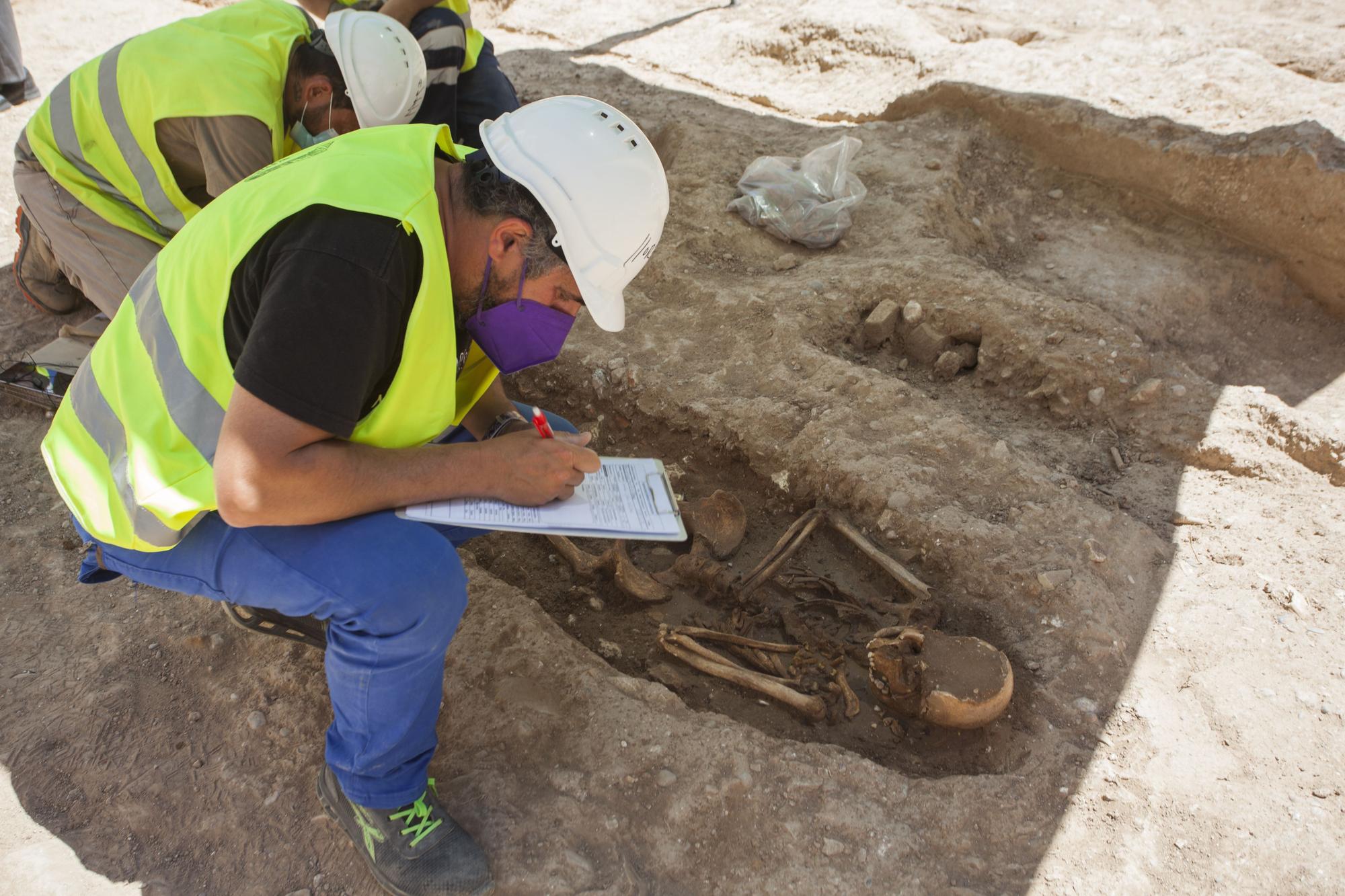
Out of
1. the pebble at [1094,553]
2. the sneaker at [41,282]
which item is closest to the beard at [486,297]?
the pebble at [1094,553]

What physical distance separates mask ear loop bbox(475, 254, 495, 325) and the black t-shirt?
0.21 metres

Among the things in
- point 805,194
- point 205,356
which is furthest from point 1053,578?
point 805,194

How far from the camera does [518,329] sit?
6.81 ft

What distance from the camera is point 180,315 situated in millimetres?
1786

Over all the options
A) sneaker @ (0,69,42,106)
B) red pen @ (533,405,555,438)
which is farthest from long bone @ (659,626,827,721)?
sneaker @ (0,69,42,106)

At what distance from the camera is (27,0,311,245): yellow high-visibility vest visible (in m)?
3.02

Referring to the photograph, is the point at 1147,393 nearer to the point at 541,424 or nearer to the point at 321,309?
the point at 541,424

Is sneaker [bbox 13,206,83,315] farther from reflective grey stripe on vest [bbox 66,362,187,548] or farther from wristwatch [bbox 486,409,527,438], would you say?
wristwatch [bbox 486,409,527,438]

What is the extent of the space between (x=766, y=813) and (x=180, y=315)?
71.9 inches

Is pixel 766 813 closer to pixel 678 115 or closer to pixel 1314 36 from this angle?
pixel 678 115

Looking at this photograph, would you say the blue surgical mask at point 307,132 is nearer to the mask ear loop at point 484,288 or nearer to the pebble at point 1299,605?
the mask ear loop at point 484,288

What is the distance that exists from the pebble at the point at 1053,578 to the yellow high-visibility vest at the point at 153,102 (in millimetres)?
3077

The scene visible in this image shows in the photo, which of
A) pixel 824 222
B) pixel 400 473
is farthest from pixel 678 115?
pixel 400 473

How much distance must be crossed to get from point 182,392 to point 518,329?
0.73 metres
